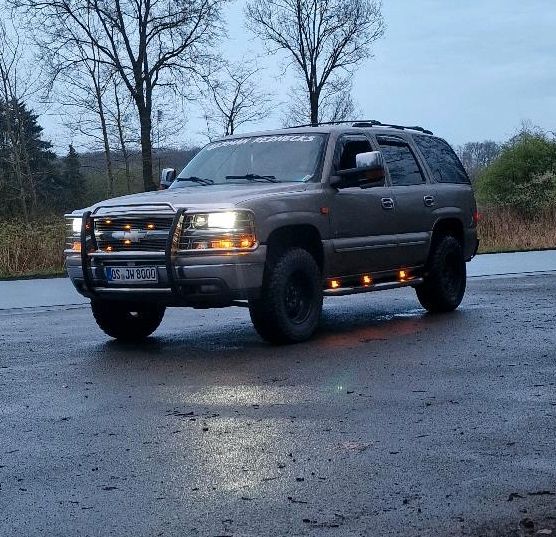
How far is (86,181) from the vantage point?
5300 centimetres

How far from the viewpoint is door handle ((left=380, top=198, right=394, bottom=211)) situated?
33.4ft

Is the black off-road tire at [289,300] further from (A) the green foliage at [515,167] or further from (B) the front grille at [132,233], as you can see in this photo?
(A) the green foliage at [515,167]

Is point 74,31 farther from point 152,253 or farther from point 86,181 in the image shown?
point 152,253

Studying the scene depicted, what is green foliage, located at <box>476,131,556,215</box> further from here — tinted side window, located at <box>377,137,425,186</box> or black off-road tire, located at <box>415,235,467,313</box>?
tinted side window, located at <box>377,137,425,186</box>

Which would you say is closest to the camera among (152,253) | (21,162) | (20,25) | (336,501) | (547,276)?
(336,501)

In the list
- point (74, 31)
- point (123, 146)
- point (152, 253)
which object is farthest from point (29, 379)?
point (123, 146)

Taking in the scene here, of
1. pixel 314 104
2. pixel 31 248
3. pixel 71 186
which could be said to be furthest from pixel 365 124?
pixel 71 186

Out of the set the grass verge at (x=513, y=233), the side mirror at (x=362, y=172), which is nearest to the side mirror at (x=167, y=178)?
the side mirror at (x=362, y=172)

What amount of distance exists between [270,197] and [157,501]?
486cm

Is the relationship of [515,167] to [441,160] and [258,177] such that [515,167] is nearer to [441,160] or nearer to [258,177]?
[441,160]

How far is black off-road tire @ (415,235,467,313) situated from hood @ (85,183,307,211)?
2.48 meters

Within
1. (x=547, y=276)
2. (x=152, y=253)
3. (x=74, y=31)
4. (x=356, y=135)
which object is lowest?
(x=547, y=276)

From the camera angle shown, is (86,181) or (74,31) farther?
(86,181)

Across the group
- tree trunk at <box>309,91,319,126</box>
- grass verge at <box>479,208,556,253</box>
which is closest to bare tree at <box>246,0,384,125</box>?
tree trunk at <box>309,91,319,126</box>
